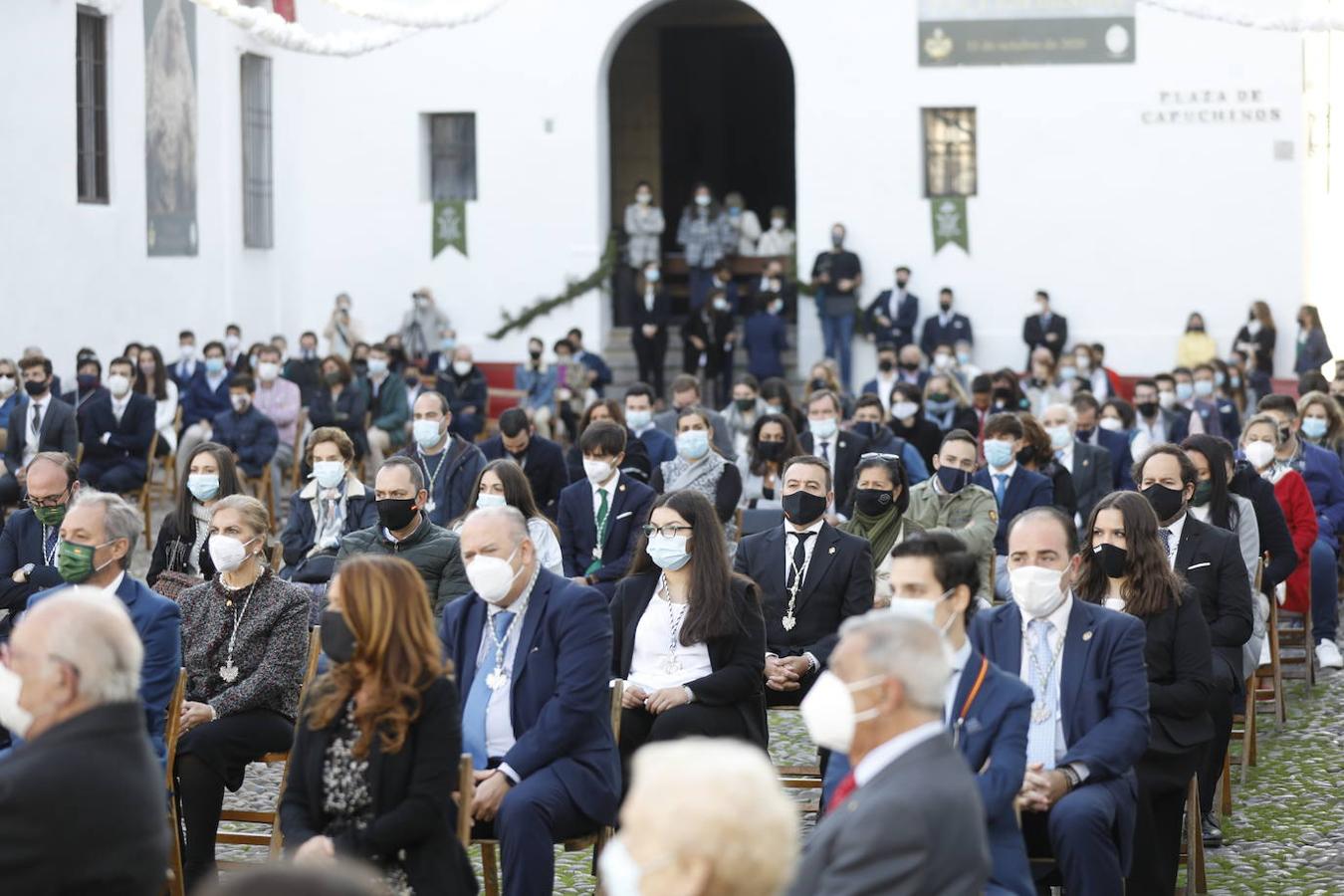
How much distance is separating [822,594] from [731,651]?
1024 mm

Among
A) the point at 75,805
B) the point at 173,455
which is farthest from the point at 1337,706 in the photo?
the point at 173,455

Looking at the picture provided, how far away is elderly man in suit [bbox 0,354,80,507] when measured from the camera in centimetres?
1459

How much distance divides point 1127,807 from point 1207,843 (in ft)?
6.01

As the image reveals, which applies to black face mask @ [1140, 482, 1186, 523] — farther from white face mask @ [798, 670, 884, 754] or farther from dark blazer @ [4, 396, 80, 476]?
dark blazer @ [4, 396, 80, 476]

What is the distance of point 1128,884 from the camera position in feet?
21.7

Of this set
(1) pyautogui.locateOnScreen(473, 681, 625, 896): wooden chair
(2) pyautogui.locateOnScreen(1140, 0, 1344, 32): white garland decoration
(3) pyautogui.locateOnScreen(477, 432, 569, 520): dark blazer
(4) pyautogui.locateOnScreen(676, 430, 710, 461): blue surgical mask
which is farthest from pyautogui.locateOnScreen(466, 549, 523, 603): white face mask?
(2) pyautogui.locateOnScreen(1140, 0, 1344, 32): white garland decoration

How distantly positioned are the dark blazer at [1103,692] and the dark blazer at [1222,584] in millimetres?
1633

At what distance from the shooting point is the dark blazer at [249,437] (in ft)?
53.4

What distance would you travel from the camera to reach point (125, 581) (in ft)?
22.4

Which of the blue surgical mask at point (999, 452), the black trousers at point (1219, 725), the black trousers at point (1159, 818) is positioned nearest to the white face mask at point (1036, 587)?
the black trousers at point (1159, 818)

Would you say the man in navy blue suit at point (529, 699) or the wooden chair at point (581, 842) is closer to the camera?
the man in navy blue suit at point (529, 699)

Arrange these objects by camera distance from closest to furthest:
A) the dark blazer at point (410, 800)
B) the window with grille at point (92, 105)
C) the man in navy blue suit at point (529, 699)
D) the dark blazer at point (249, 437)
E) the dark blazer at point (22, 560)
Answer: the dark blazer at point (410, 800), the man in navy blue suit at point (529, 699), the dark blazer at point (22, 560), the dark blazer at point (249, 437), the window with grille at point (92, 105)

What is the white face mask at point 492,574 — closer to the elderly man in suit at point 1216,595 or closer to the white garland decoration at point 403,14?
the elderly man in suit at point 1216,595

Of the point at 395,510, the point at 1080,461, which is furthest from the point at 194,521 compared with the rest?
the point at 1080,461
